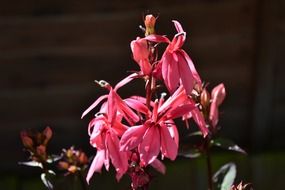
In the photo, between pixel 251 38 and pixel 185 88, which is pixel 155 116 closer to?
pixel 185 88

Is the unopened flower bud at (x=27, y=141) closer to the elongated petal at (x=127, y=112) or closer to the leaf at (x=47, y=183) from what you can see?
the leaf at (x=47, y=183)

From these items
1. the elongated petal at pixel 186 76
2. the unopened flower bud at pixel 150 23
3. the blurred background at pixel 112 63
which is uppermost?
the unopened flower bud at pixel 150 23

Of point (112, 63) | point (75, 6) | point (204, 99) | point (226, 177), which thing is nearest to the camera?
point (204, 99)

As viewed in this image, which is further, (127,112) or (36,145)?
(36,145)

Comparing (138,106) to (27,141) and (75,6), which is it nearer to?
(27,141)

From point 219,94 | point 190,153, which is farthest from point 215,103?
point 190,153

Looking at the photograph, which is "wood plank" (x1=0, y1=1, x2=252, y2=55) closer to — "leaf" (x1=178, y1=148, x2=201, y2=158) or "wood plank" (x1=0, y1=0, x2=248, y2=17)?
"wood plank" (x1=0, y1=0, x2=248, y2=17)

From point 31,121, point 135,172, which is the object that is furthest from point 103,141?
point 31,121

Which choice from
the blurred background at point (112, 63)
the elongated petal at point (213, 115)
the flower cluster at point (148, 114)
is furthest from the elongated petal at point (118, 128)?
the blurred background at point (112, 63)
